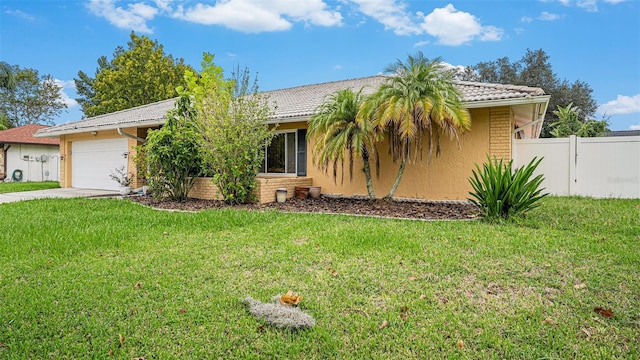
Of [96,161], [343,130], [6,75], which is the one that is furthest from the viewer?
[6,75]

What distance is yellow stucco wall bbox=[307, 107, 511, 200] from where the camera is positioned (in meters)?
8.91

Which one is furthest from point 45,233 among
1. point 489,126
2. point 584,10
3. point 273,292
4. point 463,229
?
point 584,10

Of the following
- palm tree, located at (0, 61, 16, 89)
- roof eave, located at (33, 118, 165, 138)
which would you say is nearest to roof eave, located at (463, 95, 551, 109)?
roof eave, located at (33, 118, 165, 138)

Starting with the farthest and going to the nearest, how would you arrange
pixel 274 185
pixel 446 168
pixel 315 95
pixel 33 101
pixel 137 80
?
pixel 33 101 < pixel 137 80 < pixel 315 95 < pixel 274 185 < pixel 446 168

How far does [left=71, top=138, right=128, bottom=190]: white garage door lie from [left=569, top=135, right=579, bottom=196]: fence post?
15536mm

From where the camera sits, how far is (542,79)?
27.0 m

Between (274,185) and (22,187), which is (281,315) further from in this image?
(22,187)

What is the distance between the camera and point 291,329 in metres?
2.94

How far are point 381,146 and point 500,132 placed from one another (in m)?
2.97

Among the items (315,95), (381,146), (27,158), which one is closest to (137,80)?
(27,158)

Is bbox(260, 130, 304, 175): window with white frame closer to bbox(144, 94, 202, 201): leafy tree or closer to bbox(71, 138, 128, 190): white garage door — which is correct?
bbox(144, 94, 202, 201): leafy tree

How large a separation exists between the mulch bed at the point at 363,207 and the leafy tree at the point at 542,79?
19.9 meters

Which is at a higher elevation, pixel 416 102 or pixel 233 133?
Result: pixel 416 102

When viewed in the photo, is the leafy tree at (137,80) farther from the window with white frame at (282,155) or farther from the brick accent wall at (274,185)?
the brick accent wall at (274,185)
